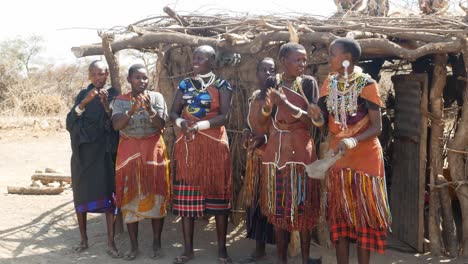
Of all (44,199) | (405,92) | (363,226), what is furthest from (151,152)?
(44,199)

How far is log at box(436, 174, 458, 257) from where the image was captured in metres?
4.98

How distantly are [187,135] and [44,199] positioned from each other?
12.4 feet

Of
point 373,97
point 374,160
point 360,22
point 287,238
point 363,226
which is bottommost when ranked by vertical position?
point 287,238

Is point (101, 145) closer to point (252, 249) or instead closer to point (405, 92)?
point (252, 249)

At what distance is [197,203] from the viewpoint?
15.4ft

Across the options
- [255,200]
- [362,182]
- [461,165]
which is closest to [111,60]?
[255,200]

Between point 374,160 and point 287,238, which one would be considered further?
point 287,238

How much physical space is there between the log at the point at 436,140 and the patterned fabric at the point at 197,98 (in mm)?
1817

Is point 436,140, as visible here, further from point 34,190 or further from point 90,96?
point 34,190

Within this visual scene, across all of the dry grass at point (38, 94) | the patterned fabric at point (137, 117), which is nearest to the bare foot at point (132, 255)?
the patterned fabric at point (137, 117)

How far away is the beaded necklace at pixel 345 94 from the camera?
3.68 metres

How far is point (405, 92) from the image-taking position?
17.9 feet

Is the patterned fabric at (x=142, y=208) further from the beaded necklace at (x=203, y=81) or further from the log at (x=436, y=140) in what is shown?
the log at (x=436, y=140)

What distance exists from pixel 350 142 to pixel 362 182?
311mm
